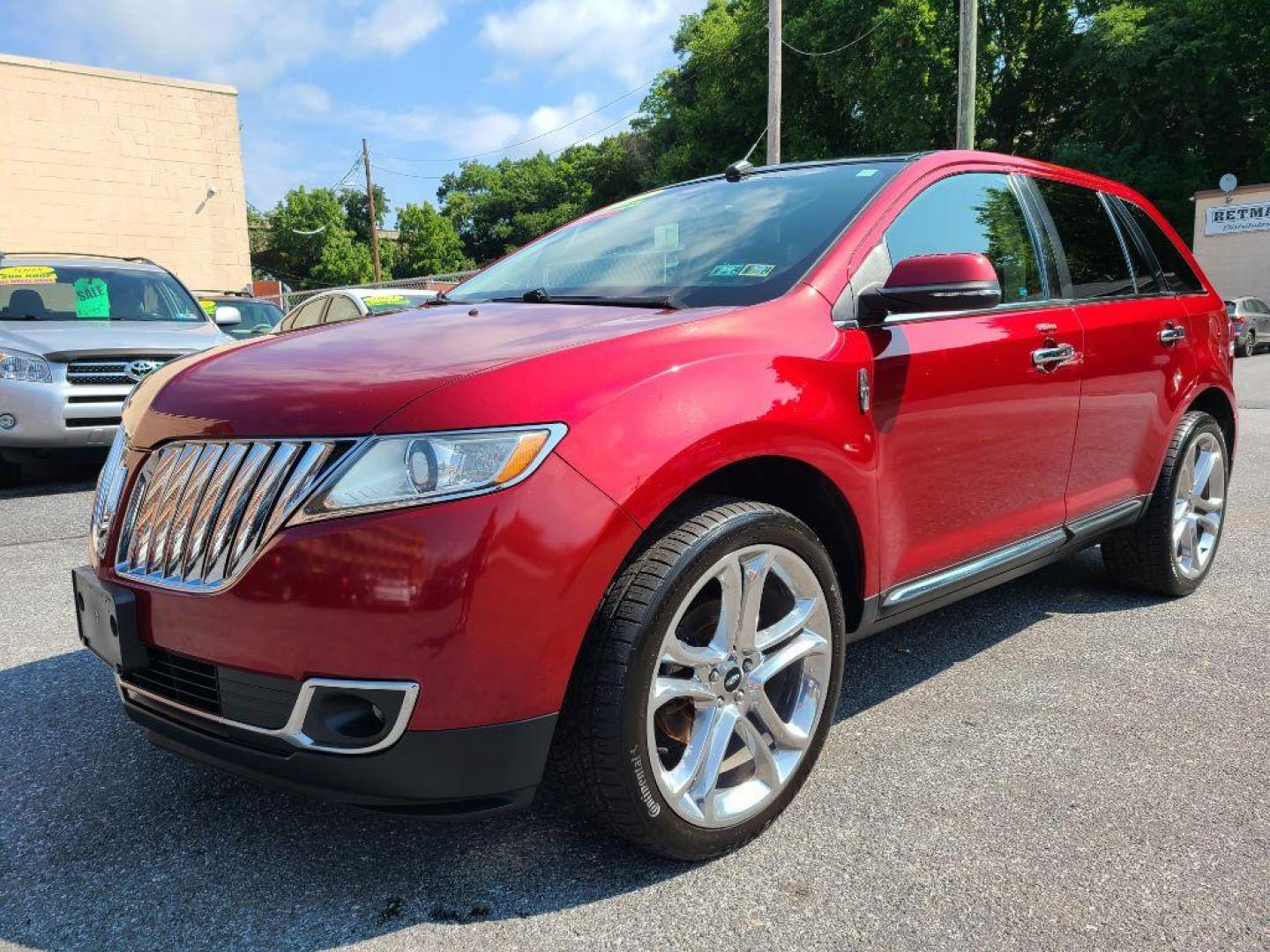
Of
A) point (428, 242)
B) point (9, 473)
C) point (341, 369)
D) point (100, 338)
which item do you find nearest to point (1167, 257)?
point (341, 369)

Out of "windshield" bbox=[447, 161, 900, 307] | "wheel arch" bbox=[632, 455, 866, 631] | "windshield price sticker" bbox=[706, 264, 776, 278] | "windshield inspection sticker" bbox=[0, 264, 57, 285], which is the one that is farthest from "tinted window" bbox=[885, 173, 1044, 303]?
"windshield inspection sticker" bbox=[0, 264, 57, 285]

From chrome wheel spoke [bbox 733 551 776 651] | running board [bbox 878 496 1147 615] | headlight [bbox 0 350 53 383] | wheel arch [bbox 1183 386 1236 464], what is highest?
headlight [bbox 0 350 53 383]

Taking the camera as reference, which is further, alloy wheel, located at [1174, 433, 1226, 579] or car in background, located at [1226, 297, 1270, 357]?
car in background, located at [1226, 297, 1270, 357]

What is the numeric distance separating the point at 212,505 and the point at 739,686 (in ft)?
3.84

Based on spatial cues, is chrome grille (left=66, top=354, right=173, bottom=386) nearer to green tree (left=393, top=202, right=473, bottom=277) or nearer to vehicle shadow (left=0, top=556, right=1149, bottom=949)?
vehicle shadow (left=0, top=556, right=1149, bottom=949)

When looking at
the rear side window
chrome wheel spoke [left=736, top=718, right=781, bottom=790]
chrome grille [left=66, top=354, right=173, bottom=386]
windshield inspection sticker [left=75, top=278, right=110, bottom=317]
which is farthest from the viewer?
windshield inspection sticker [left=75, top=278, right=110, bottom=317]

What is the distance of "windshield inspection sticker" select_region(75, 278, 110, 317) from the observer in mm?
7402

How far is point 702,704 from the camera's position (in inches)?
Result: 86.0

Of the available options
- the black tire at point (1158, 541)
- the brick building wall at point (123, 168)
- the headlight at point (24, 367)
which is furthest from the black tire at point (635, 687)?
the brick building wall at point (123, 168)

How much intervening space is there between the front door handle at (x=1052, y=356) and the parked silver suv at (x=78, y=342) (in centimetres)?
498

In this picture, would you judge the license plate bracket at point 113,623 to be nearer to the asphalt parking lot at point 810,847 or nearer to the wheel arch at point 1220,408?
the asphalt parking lot at point 810,847

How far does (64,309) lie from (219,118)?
76.9 ft

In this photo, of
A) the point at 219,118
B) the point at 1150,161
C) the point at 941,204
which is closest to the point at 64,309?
the point at 941,204

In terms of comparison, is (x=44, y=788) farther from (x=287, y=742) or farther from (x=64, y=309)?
(x=64, y=309)
